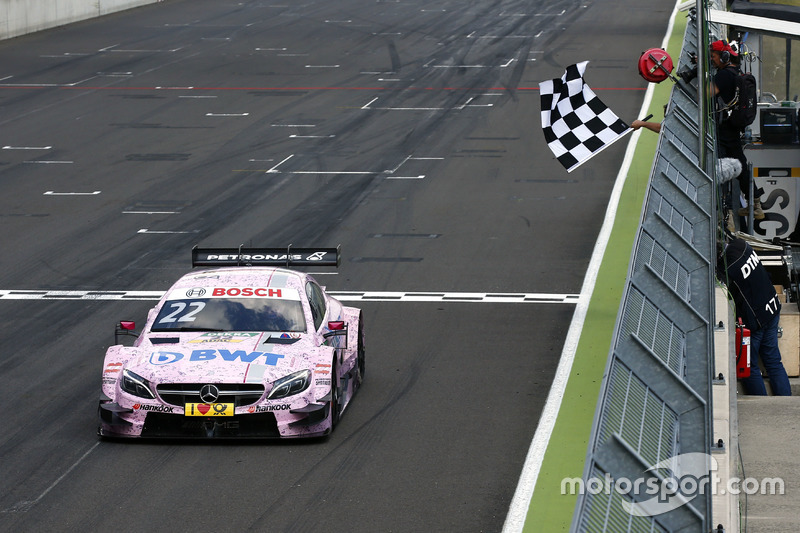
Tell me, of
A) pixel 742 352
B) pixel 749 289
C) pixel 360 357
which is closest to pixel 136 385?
pixel 360 357

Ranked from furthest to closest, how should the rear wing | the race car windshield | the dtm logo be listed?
the rear wing → the race car windshield → the dtm logo

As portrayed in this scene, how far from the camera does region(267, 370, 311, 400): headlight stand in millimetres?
10996

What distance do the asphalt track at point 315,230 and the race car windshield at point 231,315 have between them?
106 centimetres

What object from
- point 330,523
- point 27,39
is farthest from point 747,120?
point 27,39

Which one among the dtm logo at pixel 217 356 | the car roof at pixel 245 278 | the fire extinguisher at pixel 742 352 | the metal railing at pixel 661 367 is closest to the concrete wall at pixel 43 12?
the car roof at pixel 245 278

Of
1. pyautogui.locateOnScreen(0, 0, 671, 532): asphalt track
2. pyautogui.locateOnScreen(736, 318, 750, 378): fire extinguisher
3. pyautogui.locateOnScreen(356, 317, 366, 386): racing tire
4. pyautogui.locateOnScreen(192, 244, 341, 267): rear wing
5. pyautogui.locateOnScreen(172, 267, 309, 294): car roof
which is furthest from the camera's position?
pyautogui.locateOnScreen(192, 244, 341, 267): rear wing

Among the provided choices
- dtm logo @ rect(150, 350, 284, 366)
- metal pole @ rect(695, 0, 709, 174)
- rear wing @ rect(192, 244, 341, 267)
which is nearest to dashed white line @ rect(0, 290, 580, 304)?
rear wing @ rect(192, 244, 341, 267)

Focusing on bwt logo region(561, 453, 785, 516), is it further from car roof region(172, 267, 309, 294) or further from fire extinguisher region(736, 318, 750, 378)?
car roof region(172, 267, 309, 294)

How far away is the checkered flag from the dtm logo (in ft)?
18.6

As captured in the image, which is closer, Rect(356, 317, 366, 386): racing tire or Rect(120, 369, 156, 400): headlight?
Rect(120, 369, 156, 400): headlight

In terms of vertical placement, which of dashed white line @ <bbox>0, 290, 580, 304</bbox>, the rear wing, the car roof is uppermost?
the rear wing

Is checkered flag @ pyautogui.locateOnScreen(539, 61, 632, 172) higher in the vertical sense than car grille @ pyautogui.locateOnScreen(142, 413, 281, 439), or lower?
higher

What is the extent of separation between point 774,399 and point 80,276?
9867 mm

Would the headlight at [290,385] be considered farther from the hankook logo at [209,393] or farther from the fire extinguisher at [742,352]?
the fire extinguisher at [742,352]
